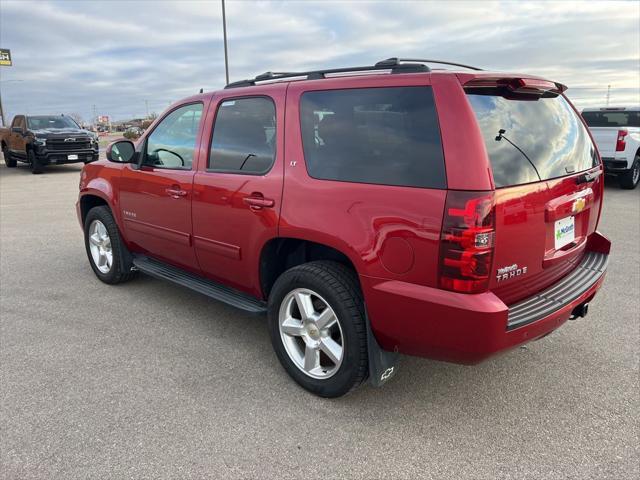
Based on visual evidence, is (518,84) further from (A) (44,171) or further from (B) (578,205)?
(A) (44,171)

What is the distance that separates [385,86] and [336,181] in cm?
56

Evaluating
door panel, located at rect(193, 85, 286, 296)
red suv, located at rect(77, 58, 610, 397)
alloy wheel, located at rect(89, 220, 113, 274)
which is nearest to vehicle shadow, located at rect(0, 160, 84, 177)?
alloy wheel, located at rect(89, 220, 113, 274)

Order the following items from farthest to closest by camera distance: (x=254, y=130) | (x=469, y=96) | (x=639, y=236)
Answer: (x=639, y=236) → (x=254, y=130) → (x=469, y=96)

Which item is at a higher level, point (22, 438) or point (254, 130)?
point (254, 130)

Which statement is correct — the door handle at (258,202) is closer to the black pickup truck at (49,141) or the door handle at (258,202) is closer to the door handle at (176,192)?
the door handle at (176,192)

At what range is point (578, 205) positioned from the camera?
9.41 feet

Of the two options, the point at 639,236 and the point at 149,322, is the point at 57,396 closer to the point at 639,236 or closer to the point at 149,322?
the point at 149,322

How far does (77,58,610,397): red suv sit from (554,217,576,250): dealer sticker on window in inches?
0.5

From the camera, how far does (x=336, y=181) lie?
2703 millimetres

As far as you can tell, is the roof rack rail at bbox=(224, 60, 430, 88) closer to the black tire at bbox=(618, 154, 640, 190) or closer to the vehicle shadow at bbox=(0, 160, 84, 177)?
the black tire at bbox=(618, 154, 640, 190)

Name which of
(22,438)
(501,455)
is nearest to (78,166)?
(22,438)

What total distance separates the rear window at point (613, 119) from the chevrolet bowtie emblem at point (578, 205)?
10140mm

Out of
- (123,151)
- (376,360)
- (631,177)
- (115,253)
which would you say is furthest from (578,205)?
(631,177)

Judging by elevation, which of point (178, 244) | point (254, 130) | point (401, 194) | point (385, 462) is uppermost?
point (254, 130)
